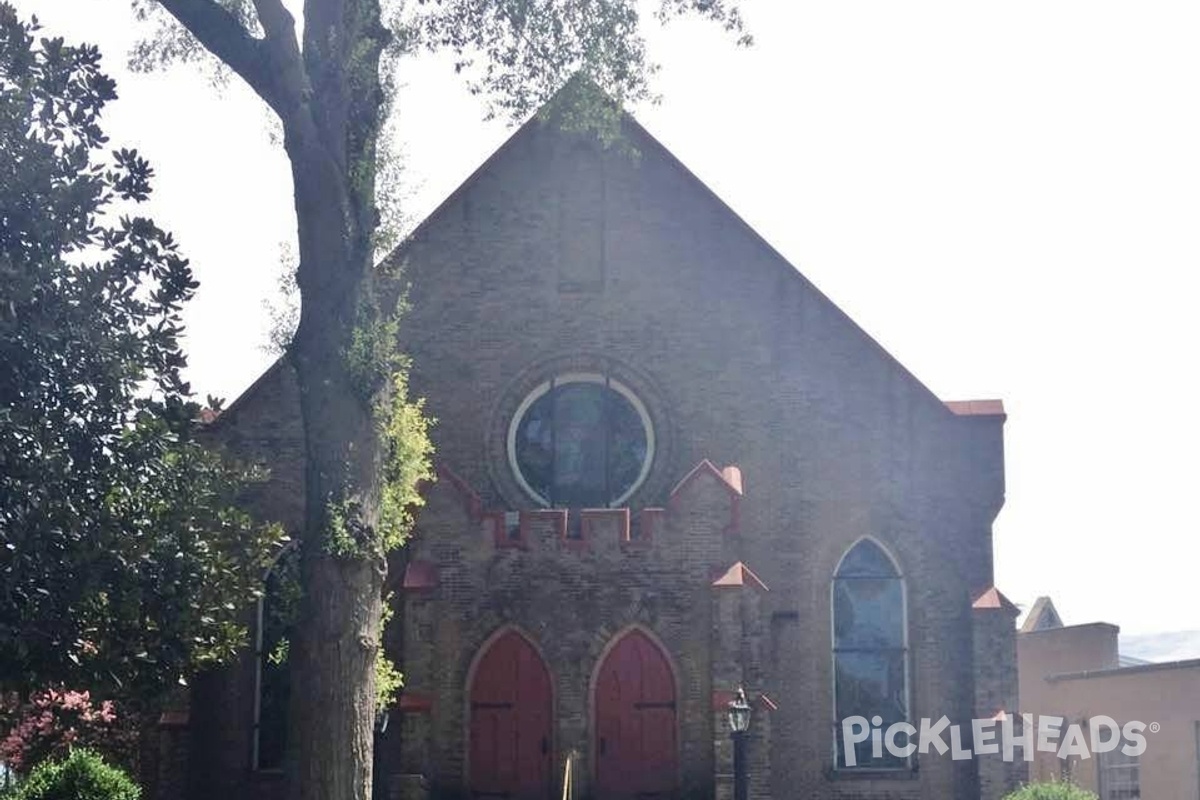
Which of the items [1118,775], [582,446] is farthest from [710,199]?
[1118,775]

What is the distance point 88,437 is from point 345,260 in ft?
10.6

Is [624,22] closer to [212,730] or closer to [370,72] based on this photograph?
[370,72]

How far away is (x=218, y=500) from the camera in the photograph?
17547 mm

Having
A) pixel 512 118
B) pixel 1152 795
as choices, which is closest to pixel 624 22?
pixel 512 118

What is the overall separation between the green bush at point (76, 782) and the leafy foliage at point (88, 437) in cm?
435

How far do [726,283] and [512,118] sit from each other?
648 centimetres

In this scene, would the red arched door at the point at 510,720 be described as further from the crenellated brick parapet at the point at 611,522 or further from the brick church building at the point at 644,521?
the crenellated brick parapet at the point at 611,522

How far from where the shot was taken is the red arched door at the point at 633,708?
897 inches

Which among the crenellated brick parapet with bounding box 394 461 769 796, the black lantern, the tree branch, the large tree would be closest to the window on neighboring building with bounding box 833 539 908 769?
the crenellated brick parapet with bounding box 394 461 769 796

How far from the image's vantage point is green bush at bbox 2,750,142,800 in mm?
20641

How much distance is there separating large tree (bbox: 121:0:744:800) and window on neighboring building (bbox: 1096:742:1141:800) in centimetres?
1987

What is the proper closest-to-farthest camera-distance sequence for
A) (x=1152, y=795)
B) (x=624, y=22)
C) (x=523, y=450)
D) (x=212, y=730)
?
(x=624, y=22) < (x=212, y=730) < (x=523, y=450) < (x=1152, y=795)

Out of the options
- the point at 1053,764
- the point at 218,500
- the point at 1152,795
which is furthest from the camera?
the point at 1053,764

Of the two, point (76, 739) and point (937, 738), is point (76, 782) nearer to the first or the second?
point (76, 739)
